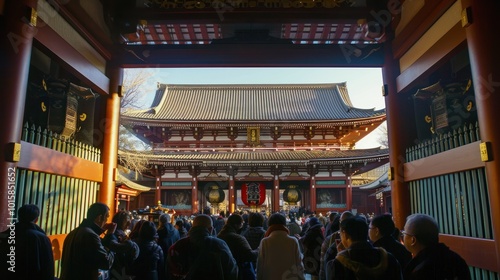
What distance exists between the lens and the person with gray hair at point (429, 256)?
2.49 m

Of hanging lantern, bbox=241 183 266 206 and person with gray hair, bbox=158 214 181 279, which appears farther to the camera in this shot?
hanging lantern, bbox=241 183 266 206

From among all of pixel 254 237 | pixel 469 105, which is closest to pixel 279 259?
pixel 254 237

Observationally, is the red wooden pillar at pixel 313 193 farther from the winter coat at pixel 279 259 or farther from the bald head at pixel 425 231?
the bald head at pixel 425 231

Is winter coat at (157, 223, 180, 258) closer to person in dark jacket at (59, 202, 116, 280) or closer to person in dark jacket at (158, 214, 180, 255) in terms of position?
person in dark jacket at (158, 214, 180, 255)

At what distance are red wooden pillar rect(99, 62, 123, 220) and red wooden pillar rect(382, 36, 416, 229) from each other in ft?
17.2

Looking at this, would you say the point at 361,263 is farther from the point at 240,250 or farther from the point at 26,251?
the point at 26,251

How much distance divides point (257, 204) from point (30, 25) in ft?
60.9

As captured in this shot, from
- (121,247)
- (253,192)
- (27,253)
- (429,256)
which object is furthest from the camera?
(253,192)

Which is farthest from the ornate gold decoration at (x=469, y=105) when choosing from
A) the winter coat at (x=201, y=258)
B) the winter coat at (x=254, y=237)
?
the winter coat at (x=201, y=258)

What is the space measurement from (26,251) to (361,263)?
2.95 meters

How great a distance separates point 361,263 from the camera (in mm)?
2412

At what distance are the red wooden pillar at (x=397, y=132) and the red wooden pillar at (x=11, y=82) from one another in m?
5.90

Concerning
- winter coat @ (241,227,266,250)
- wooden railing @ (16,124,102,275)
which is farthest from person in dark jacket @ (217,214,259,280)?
wooden railing @ (16,124,102,275)

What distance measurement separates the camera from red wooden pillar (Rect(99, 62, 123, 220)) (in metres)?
6.60
